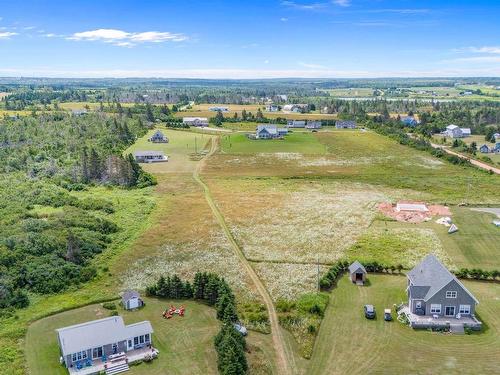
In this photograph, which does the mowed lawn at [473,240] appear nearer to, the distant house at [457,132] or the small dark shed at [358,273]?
the small dark shed at [358,273]

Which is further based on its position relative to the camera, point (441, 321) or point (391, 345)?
point (441, 321)

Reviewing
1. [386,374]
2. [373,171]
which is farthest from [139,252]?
[373,171]

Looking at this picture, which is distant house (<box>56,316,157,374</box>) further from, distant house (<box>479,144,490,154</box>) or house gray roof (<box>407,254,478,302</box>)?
distant house (<box>479,144,490,154</box>)

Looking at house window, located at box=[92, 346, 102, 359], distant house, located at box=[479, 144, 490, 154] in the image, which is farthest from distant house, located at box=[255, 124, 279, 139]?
house window, located at box=[92, 346, 102, 359]

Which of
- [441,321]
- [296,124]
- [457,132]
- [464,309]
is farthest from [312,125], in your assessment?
[441,321]

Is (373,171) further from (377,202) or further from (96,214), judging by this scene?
(96,214)

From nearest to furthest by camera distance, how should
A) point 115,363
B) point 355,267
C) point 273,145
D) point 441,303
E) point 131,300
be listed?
point 115,363 → point 441,303 → point 131,300 → point 355,267 → point 273,145

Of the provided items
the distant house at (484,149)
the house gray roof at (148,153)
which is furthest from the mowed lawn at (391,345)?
the distant house at (484,149)

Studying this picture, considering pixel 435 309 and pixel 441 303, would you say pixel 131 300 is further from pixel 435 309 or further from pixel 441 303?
pixel 441 303
